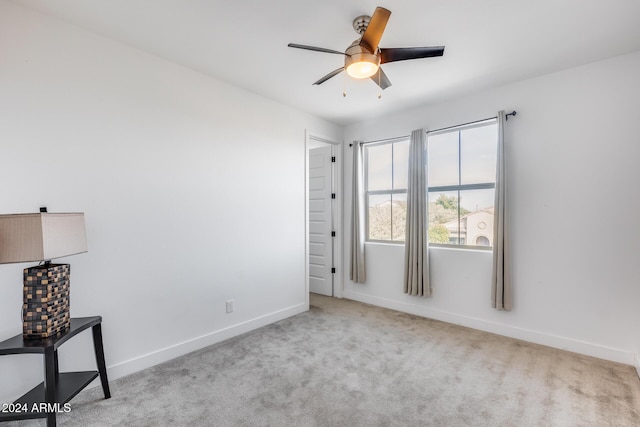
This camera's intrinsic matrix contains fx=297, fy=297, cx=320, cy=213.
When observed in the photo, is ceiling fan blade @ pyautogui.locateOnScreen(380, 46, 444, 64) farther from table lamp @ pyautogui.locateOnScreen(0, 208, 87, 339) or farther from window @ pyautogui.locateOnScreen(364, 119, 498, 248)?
table lamp @ pyautogui.locateOnScreen(0, 208, 87, 339)

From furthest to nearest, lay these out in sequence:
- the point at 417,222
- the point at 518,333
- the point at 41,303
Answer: the point at 417,222 → the point at 518,333 → the point at 41,303

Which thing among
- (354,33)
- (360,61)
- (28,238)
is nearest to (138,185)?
(28,238)

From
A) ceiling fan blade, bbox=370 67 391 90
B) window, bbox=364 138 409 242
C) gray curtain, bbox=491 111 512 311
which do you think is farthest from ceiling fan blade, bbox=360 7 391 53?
window, bbox=364 138 409 242

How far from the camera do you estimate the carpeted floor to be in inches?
74.7

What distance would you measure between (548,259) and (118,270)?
3.93 m

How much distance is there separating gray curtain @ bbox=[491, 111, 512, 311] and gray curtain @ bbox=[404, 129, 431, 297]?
0.77 m

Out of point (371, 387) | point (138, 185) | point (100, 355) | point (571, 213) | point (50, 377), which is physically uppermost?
point (138, 185)

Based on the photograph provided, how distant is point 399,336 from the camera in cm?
317

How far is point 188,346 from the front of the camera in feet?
9.16

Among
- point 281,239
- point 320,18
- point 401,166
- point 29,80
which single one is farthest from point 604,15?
point 29,80

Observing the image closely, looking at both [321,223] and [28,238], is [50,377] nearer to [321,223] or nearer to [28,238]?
[28,238]

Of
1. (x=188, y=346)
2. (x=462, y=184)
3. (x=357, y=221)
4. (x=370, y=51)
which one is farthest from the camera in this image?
(x=357, y=221)

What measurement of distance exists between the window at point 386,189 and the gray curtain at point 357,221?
0.13m

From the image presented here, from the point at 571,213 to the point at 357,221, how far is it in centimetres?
242
